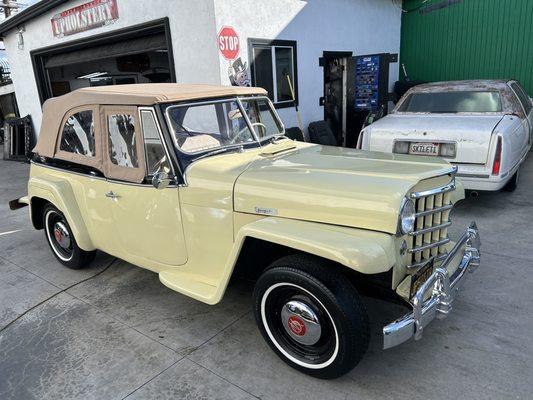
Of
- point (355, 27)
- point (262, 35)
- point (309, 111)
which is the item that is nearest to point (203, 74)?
point (262, 35)

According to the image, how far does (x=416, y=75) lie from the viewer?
11242 millimetres

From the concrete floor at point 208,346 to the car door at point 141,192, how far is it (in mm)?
564

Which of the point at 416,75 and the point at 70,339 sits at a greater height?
the point at 416,75

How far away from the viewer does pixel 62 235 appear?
14.1 feet

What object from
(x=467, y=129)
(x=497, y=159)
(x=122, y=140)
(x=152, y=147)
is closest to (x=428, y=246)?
(x=152, y=147)

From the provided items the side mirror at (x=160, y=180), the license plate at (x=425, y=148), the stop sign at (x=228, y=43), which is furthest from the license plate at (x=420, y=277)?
the stop sign at (x=228, y=43)

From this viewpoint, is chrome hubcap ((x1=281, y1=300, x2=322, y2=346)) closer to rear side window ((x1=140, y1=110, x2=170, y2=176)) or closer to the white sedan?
rear side window ((x1=140, y1=110, x2=170, y2=176))

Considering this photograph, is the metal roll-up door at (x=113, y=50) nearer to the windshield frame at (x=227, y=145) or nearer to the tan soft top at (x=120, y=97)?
the tan soft top at (x=120, y=97)

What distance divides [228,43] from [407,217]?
4951 mm

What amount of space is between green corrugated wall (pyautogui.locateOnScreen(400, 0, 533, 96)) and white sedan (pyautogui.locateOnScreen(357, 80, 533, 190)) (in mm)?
3948

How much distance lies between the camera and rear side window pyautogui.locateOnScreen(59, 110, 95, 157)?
11.8ft

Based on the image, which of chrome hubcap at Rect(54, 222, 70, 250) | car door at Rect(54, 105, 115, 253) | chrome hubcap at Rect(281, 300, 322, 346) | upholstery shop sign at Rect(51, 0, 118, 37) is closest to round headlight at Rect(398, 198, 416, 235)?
chrome hubcap at Rect(281, 300, 322, 346)

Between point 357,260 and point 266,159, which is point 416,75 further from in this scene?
point 357,260

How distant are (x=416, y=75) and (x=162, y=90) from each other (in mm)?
9645
